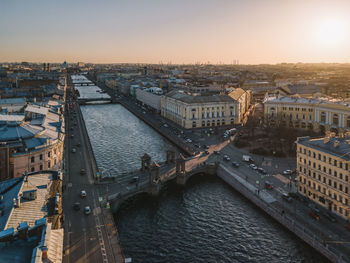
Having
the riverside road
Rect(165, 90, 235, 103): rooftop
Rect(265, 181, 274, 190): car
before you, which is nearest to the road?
the riverside road

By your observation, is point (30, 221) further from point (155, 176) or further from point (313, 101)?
point (313, 101)

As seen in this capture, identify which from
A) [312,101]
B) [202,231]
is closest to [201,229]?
[202,231]

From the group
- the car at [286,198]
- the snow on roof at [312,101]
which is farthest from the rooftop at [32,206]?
the snow on roof at [312,101]

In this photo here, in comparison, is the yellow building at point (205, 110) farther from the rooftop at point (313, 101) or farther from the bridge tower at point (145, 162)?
the bridge tower at point (145, 162)

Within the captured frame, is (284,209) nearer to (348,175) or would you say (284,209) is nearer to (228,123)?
(348,175)

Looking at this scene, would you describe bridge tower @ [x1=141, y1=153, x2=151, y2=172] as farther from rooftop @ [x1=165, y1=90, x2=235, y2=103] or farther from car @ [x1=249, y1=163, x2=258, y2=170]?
rooftop @ [x1=165, y1=90, x2=235, y2=103]
